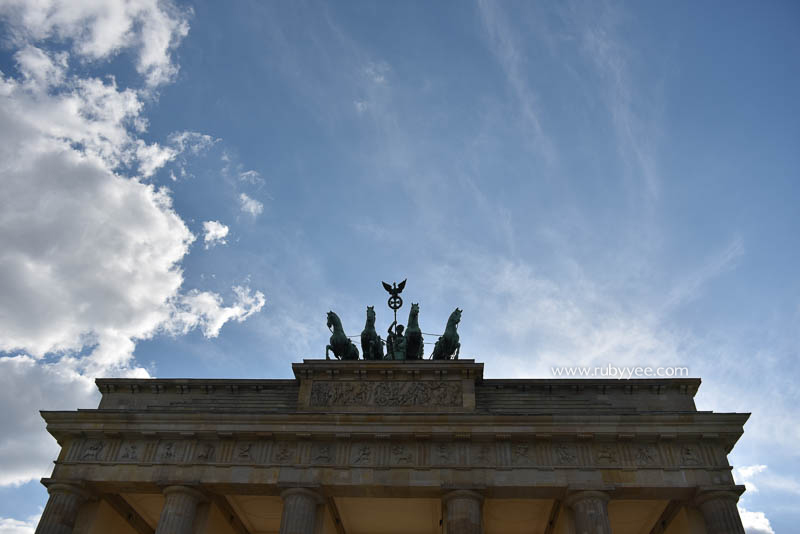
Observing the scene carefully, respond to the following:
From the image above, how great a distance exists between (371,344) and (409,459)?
6.21 metres

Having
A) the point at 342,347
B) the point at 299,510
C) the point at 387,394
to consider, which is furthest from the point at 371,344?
the point at 299,510

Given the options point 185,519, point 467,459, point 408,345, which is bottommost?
point 185,519

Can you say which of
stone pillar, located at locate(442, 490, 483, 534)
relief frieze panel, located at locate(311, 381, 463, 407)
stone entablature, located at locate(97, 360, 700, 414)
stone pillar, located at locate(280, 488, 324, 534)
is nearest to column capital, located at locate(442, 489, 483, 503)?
stone pillar, located at locate(442, 490, 483, 534)

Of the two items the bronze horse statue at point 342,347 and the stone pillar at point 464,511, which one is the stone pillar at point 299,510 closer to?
the stone pillar at point 464,511

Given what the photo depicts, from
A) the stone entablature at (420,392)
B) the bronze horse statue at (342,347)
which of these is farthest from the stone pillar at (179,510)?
the bronze horse statue at (342,347)

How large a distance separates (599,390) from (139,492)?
710 inches

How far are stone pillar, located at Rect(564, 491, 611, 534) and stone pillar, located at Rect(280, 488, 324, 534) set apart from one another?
8778 mm

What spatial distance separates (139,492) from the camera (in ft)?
80.0

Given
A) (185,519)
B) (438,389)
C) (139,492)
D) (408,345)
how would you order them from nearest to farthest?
(185,519) → (139,492) → (438,389) → (408,345)

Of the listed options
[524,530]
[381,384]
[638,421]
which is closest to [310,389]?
[381,384]

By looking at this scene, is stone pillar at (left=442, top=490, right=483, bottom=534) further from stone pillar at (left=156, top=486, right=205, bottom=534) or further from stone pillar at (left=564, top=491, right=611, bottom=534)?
stone pillar at (left=156, top=486, right=205, bottom=534)

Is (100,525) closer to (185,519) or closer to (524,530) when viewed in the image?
(185,519)

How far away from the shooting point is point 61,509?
23.1m

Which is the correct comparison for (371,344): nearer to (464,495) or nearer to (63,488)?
(464,495)
